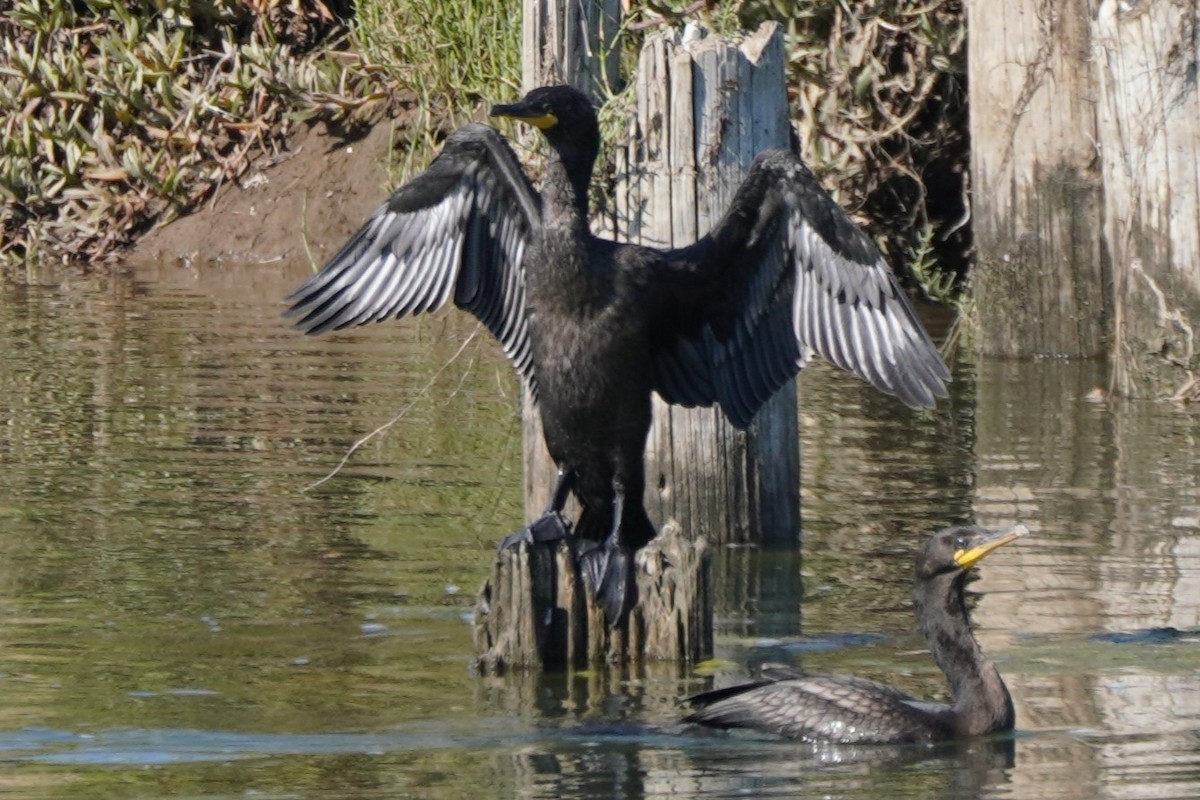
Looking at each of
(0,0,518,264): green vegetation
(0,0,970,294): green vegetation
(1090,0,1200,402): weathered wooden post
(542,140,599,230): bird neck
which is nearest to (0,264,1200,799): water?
(1090,0,1200,402): weathered wooden post

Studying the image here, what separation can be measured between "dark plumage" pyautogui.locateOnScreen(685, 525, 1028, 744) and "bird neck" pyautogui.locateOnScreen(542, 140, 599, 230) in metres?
1.37

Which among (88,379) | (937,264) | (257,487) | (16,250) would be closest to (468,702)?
(257,487)

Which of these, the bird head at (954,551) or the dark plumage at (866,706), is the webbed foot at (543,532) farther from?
the bird head at (954,551)

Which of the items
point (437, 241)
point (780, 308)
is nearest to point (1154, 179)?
point (780, 308)

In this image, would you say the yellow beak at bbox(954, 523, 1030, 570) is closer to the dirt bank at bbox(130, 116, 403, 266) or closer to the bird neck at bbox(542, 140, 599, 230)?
the bird neck at bbox(542, 140, 599, 230)

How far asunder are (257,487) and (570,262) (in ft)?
7.68

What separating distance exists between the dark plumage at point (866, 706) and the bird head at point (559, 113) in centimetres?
155

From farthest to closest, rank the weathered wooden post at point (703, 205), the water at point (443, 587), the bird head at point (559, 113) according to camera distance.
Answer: the weathered wooden post at point (703, 205) < the bird head at point (559, 113) < the water at point (443, 587)

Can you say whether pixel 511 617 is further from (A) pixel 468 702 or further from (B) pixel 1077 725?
(B) pixel 1077 725

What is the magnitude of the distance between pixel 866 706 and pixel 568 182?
1654 mm

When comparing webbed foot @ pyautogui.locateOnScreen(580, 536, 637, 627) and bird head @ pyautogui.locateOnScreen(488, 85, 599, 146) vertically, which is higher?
bird head @ pyautogui.locateOnScreen(488, 85, 599, 146)

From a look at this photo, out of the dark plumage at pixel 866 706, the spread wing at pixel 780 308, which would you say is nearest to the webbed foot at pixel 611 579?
the dark plumage at pixel 866 706

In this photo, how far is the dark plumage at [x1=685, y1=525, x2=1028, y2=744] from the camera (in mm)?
5270

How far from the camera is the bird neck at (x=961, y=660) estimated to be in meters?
5.35
